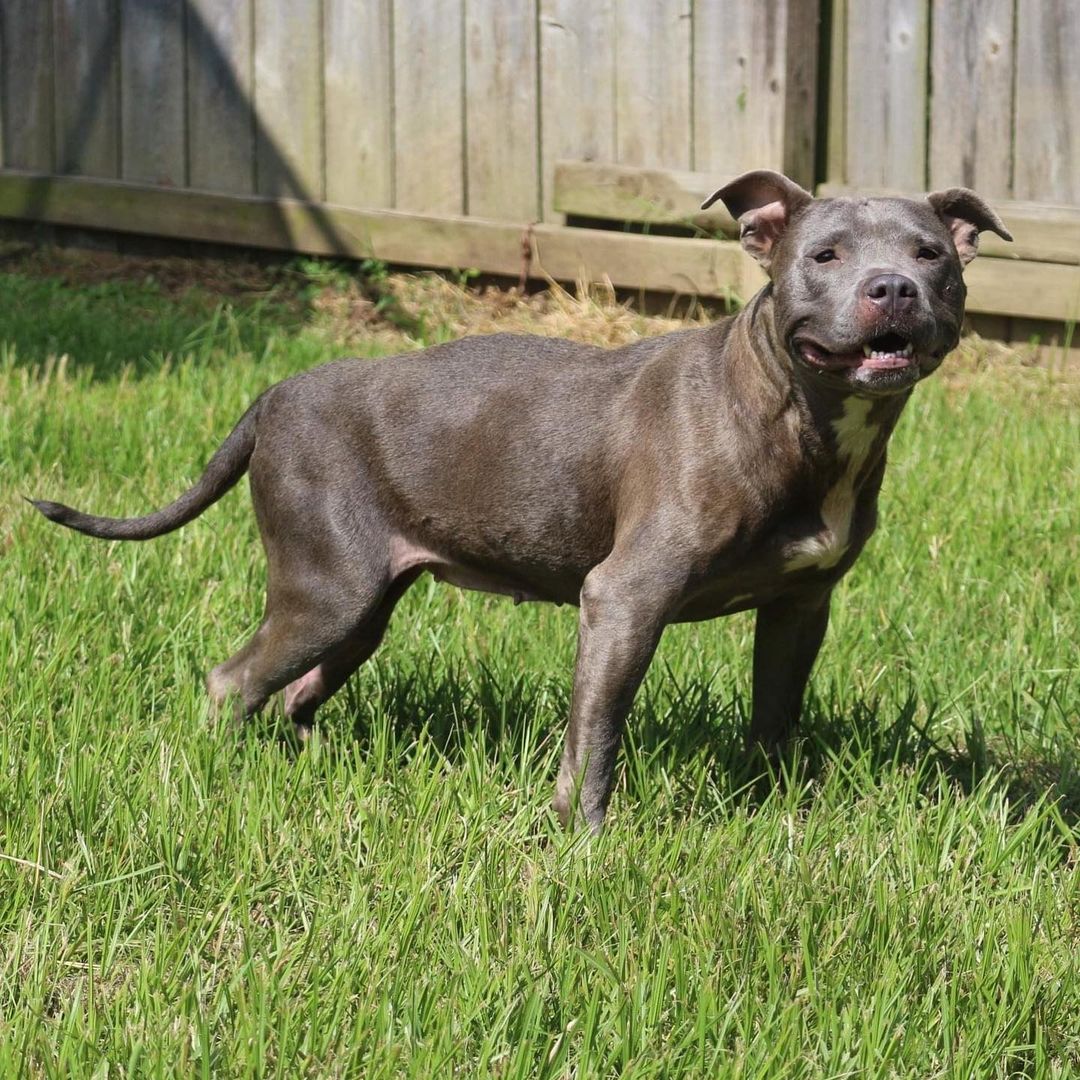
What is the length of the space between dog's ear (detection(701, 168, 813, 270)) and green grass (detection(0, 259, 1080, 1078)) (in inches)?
45.0

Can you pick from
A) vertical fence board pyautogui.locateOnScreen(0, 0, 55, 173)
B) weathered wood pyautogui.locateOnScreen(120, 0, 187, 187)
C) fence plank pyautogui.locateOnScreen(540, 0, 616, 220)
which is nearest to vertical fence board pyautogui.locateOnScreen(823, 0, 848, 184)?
fence plank pyautogui.locateOnScreen(540, 0, 616, 220)

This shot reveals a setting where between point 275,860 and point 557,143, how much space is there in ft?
17.4

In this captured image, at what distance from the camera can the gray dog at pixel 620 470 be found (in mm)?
3559

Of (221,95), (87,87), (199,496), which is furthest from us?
(87,87)

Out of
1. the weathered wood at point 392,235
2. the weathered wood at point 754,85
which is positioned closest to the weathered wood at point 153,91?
the weathered wood at point 392,235

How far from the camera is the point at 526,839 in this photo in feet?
11.9

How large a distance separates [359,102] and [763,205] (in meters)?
5.12

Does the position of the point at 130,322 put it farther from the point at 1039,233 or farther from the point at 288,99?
the point at 1039,233

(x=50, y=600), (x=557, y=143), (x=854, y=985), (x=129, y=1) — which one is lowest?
(x=854, y=985)

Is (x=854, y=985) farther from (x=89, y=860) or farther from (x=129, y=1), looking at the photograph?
(x=129, y=1)

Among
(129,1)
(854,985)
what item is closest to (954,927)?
(854,985)

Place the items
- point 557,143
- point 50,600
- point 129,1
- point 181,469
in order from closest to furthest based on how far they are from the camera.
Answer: point 50,600 < point 181,469 < point 557,143 < point 129,1

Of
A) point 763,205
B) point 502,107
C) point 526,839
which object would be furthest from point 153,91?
point 526,839

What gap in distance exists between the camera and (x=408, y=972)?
2.98 metres
